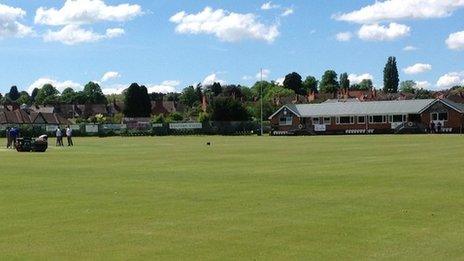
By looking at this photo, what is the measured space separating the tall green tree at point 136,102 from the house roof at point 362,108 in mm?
64680

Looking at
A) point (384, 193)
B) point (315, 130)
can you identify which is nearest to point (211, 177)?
point (384, 193)

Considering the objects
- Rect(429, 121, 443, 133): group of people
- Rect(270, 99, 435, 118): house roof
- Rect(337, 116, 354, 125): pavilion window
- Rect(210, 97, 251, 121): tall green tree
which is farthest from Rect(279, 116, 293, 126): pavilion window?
Rect(429, 121, 443, 133): group of people

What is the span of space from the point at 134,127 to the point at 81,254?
3567 inches

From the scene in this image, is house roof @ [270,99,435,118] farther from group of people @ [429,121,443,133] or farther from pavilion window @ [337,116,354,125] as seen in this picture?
group of people @ [429,121,443,133]

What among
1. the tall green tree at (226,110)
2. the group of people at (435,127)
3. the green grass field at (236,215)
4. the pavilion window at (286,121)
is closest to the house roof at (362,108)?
the pavilion window at (286,121)

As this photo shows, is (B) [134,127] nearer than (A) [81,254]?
No

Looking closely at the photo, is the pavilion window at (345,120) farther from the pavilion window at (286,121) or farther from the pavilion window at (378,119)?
the pavilion window at (286,121)

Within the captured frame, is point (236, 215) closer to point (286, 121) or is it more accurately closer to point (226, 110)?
point (286, 121)

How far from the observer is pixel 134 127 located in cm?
9944

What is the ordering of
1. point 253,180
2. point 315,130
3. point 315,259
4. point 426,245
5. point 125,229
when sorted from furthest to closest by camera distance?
point 315,130 → point 253,180 → point 125,229 → point 426,245 → point 315,259

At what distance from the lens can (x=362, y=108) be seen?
9762 cm

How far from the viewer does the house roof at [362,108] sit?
303 ft

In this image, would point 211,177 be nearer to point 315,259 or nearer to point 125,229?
point 125,229

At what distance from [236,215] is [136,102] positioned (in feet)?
494
